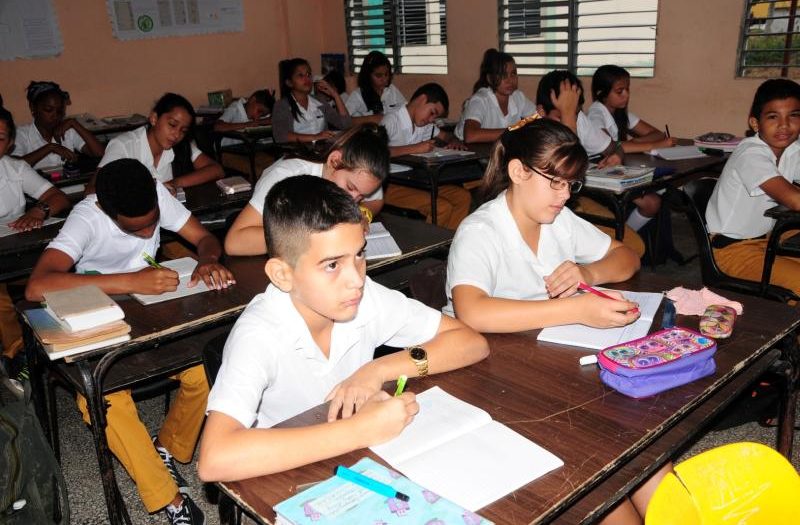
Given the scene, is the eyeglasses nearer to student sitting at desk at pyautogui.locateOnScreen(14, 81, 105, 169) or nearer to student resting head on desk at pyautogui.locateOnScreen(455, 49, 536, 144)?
student resting head on desk at pyautogui.locateOnScreen(455, 49, 536, 144)

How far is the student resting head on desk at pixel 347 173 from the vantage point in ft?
7.50

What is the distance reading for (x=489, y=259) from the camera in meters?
1.81

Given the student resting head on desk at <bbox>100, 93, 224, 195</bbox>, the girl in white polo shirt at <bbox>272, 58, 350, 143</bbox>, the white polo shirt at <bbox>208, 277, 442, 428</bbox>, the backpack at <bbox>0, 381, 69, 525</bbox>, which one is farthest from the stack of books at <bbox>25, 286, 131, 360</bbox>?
the girl in white polo shirt at <bbox>272, 58, 350, 143</bbox>

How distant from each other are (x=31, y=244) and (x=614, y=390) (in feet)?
7.56

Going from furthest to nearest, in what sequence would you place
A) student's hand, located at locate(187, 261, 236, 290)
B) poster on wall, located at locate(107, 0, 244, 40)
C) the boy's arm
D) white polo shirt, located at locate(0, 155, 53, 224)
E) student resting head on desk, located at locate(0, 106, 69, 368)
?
poster on wall, located at locate(107, 0, 244, 40), white polo shirt, located at locate(0, 155, 53, 224), student resting head on desk, located at locate(0, 106, 69, 368), student's hand, located at locate(187, 261, 236, 290), the boy's arm

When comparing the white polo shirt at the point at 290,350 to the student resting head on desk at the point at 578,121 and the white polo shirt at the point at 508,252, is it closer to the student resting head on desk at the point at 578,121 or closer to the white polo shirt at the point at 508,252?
the white polo shirt at the point at 508,252

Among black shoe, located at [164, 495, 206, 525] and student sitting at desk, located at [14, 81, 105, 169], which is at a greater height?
student sitting at desk, located at [14, 81, 105, 169]

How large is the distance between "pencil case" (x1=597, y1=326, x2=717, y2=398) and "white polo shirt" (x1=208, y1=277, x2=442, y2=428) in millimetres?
398

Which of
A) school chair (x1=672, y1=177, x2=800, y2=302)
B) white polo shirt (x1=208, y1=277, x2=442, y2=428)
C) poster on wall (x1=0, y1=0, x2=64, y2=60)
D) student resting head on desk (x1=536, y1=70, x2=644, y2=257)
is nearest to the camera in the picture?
white polo shirt (x1=208, y1=277, x2=442, y2=428)

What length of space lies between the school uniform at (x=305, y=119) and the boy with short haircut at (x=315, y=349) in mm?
4057

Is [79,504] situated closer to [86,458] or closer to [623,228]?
[86,458]

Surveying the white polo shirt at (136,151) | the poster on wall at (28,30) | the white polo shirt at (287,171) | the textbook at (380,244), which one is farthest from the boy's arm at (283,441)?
the poster on wall at (28,30)

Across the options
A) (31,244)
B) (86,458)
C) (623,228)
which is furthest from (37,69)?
(623,228)

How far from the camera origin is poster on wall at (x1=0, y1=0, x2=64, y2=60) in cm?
578
